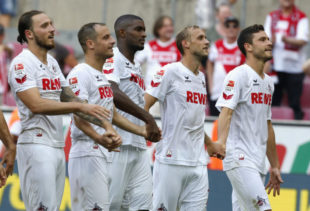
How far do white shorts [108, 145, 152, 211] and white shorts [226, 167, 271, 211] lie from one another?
3.08 feet

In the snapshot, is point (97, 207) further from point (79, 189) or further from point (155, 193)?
point (155, 193)

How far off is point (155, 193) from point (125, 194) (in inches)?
15.6

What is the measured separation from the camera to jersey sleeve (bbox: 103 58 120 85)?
8039 mm

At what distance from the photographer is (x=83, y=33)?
7.97 metres

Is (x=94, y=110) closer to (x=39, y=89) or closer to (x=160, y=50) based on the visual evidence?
(x=39, y=89)

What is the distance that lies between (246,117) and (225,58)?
14.2ft

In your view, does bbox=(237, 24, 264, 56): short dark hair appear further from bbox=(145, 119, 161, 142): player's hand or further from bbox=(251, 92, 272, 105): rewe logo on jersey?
bbox=(145, 119, 161, 142): player's hand

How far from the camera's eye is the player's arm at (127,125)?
782 centimetres

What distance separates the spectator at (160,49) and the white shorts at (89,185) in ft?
16.6

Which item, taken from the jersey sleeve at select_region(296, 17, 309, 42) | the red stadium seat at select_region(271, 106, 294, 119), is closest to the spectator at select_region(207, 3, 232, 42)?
the jersey sleeve at select_region(296, 17, 309, 42)

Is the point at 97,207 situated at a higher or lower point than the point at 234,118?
lower

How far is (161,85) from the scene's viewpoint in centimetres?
849

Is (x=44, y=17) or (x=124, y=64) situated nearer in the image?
(x=44, y=17)

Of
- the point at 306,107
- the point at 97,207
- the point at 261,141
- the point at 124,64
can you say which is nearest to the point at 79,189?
the point at 97,207
